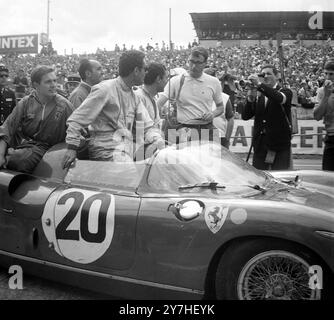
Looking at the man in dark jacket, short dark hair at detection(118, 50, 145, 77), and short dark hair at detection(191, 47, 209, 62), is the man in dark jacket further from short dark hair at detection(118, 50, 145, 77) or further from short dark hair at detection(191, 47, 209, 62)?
short dark hair at detection(118, 50, 145, 77)

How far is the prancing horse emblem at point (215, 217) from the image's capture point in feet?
7.69

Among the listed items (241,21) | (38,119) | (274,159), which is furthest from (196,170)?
(241,21)

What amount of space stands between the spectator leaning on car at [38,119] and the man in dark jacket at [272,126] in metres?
2.04

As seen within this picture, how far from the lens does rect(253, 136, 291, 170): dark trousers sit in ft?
15.7

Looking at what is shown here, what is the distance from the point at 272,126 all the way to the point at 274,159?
1.15 feet

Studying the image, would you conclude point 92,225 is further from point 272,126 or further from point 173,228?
point 272,126

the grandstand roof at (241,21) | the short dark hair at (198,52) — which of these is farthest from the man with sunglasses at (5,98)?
the grandstand roof at (241,21)

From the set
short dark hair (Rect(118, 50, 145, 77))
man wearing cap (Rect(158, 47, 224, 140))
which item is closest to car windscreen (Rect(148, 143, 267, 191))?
short dark hair (Rect(118, 50, 145, 77))

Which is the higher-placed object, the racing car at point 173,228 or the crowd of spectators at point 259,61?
the crowd of spectators at point 259,61

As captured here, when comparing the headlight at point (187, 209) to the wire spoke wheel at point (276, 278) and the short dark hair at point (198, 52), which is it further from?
the short dark hair at point (198, 52)

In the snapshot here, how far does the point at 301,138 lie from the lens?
9.52 metres
